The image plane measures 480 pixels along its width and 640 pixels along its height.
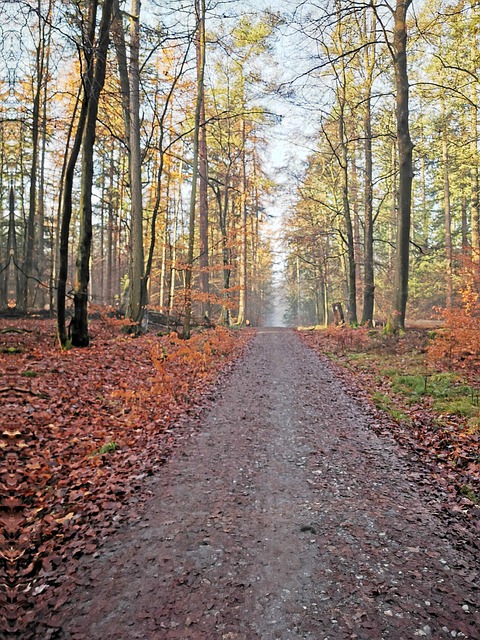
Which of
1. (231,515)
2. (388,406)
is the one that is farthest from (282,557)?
(388,406)

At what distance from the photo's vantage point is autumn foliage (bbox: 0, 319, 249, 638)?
3416mm

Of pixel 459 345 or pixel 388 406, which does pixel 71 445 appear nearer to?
pixel 388 406

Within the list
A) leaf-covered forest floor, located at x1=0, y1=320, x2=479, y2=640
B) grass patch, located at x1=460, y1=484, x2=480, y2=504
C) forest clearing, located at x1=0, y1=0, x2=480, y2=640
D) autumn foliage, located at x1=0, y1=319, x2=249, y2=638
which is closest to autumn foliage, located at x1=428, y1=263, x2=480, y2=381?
forest clearing, located at x1=0, y1=0, x2=480, y2=640

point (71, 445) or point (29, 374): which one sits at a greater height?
point (29, 374)

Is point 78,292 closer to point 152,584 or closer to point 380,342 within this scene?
point 152,584

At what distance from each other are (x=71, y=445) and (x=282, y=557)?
354 cm

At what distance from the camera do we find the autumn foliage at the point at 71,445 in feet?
11.2

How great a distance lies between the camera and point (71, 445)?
569 centimetres

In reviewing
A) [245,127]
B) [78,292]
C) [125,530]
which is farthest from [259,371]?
[245,127]

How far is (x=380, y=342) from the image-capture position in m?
13.3

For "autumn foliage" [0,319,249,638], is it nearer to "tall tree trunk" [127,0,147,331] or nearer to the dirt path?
the dirt path

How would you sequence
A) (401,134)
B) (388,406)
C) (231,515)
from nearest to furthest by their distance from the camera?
(231,515) < (388,406) < (401,134)

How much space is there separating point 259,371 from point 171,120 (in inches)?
519

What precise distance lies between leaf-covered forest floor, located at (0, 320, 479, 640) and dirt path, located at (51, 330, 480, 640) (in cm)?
1
